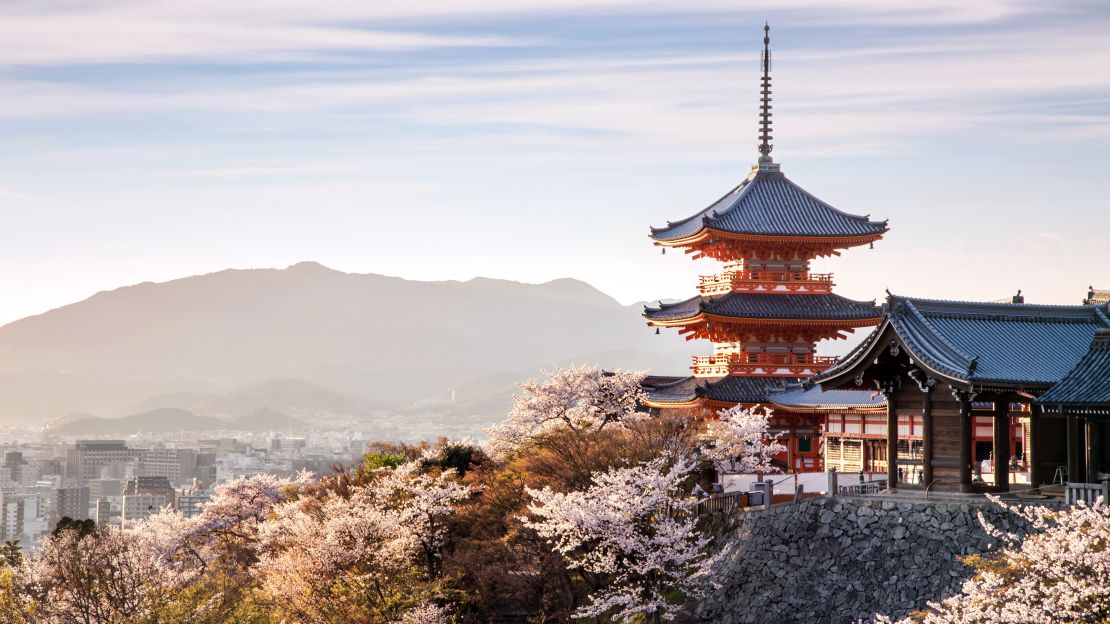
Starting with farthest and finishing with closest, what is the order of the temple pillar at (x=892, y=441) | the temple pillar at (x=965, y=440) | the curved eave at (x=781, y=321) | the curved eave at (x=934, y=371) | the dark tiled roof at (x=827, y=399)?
the curved eave at (x=781, y=321) < the dark tiled roof at (x=827, y=399) < the temple pillar at (x=892, y=441) < the temple pillar at (x=965, y=440) < the curved eave at (x=934, y=371)

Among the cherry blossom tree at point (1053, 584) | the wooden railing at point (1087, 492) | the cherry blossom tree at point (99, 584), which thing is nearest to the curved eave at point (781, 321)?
the cherry blossom tree at point (99, 584)

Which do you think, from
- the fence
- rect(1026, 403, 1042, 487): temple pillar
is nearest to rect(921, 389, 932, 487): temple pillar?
rect(1026, 403, 1042, 487): temple pillar

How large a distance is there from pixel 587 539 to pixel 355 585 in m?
7.33

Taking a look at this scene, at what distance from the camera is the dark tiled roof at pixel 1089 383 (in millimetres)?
31580

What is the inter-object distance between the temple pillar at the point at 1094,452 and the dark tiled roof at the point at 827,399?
11836mm

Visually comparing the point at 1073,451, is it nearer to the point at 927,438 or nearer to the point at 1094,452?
the point at 1094,452

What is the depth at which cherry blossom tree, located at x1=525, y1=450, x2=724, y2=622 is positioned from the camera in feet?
120

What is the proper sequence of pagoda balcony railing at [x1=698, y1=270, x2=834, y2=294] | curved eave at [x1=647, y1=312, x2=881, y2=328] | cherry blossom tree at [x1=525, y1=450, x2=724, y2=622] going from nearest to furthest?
1. cherry blossom tree at [x1=525, y1=450, x2=724, y2=622]
2. curved eave at [x1=647, y1=312, x2=881, y2=328]
3. pagoda balcony railing at [x1=698, y1=270, x2=834, y2=294]

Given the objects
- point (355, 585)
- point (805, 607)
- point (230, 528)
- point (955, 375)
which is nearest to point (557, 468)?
point (355, 585)

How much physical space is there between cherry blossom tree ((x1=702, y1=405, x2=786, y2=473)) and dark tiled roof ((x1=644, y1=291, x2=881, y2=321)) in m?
4.86

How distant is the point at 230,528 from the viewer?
2586 inches

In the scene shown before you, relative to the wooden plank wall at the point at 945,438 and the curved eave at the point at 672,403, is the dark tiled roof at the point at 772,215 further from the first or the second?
the wooden plank wall at the point at 945,438

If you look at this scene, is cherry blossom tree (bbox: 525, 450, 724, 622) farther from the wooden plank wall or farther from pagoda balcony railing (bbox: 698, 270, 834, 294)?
pagoda balcony railing (bbox: 698, 270, 834, 294)

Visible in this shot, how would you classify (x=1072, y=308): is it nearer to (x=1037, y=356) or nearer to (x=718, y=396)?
(x=1037, y=356)
